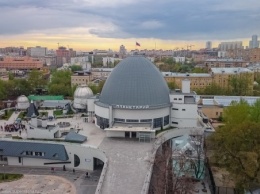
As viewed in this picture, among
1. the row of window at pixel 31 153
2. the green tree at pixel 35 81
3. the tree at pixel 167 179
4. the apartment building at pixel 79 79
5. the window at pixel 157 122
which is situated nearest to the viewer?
the tree at pixel 167 179

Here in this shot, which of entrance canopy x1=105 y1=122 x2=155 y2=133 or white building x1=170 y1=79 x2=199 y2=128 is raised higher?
white building x1=170 y1=79 x2=199 y2=128

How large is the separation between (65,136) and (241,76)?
6918cm

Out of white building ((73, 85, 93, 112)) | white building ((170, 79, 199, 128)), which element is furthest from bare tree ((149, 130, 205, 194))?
white building ((73, 85, 93, 112))

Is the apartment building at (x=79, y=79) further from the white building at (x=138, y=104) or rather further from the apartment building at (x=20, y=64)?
the apartment building at (x=20, y=64)

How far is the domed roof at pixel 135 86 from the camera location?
158 feet

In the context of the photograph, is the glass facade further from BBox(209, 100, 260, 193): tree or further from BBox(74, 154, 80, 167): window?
BBox(209, 100, 260, 193): tree

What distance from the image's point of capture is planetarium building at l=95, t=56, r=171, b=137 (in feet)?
155

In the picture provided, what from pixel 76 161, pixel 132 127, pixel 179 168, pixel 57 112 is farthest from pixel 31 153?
pixel 57 112

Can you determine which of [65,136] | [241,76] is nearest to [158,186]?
[65,136]

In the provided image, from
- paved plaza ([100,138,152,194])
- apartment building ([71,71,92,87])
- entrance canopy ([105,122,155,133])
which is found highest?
apartment building ([71,71,92,87])

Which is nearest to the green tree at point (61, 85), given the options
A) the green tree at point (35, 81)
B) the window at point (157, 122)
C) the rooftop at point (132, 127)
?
the green tree at point (35, 81)

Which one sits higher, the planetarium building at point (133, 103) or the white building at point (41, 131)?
the planetarium building at point (133, 103)

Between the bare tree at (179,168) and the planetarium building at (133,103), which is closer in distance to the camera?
the bare tree at (179,168)

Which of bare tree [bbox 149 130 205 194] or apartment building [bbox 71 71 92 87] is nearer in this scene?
bare tree [bbox 149 130 205 194]
